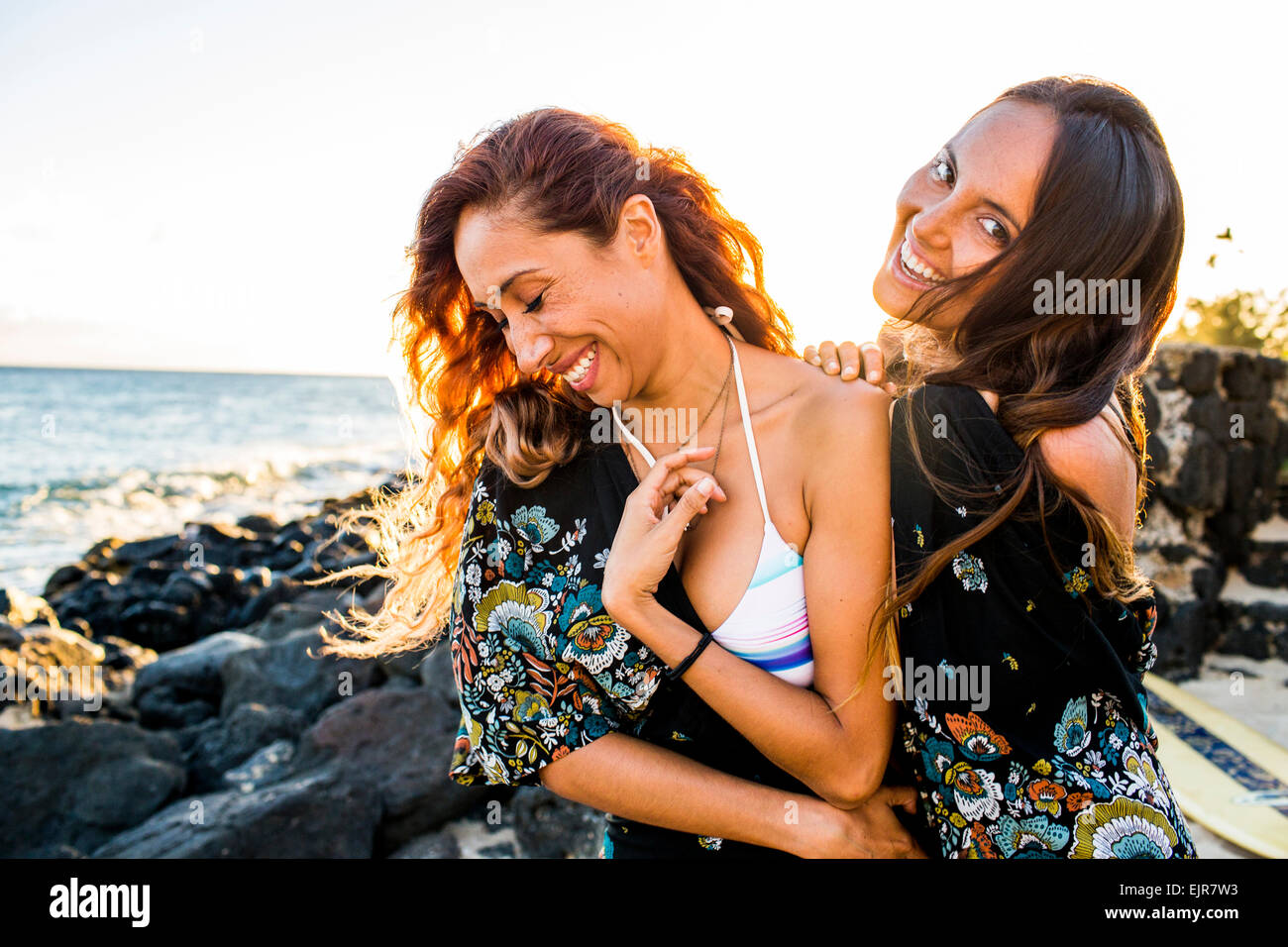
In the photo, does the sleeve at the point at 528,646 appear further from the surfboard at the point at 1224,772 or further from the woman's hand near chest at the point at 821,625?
the surfboard at the point at 1224,772

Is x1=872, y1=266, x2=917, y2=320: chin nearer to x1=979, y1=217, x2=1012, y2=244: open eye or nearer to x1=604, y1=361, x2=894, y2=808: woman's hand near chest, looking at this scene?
x1=979, y1=217, x2=1012, y2=244: open eye

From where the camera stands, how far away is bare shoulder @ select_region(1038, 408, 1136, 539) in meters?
1.70

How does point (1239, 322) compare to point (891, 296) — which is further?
point (1239, 322)

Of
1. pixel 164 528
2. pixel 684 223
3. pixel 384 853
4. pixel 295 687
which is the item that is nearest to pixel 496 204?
pixel 684 223

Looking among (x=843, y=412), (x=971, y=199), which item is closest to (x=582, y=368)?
(x=843, y=412)

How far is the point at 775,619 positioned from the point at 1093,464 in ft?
2.30

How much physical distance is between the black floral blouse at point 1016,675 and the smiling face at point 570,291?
0.67 meters

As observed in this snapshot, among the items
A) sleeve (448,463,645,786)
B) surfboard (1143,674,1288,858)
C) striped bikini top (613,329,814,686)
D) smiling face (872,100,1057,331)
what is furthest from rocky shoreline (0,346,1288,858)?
smiling face (872,100,1057,331)

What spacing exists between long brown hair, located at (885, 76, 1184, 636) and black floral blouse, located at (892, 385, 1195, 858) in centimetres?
4

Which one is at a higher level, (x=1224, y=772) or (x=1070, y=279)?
(x=1070, y=279)

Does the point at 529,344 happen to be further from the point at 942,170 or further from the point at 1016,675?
the point at 1016,675

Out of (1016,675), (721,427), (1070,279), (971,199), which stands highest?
(971,199)

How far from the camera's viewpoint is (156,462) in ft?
89.4

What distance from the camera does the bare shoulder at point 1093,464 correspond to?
1.70m
